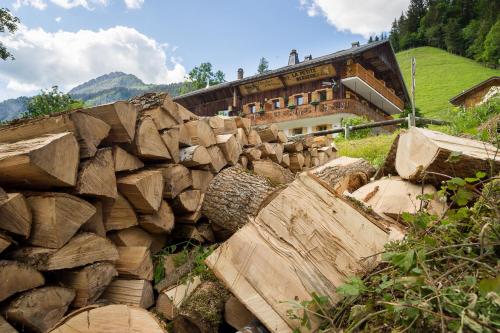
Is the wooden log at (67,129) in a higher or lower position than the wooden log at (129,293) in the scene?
higher

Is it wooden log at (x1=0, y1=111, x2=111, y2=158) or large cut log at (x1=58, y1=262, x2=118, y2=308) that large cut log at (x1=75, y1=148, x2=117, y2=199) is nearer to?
wooden log at (x1=0, y1=111, x2=111, y2=158)

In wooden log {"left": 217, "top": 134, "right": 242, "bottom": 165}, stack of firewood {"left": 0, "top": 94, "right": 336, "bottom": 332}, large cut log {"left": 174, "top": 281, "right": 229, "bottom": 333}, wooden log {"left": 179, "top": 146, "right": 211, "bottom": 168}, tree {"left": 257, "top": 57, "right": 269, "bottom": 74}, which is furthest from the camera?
tree {"left": 257, "top": 57, "right": 269, "bottom": 74}

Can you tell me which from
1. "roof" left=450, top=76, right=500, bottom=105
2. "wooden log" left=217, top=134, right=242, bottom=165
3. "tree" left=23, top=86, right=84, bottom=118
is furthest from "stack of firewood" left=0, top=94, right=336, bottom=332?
"tree" left=23, top=86, right=84, bottom=118

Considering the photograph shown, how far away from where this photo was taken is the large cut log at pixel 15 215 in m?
1.72

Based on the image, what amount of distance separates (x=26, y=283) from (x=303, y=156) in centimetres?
457

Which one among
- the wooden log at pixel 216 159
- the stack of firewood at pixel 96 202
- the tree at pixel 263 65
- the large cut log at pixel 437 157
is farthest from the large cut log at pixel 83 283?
the tree at pixel 263 65

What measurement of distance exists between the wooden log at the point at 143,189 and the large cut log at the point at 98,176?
0.15m

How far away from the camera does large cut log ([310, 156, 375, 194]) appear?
3.19 meters

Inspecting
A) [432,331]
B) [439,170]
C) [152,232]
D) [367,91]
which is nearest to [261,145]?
[152,232]

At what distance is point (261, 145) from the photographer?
4422mm

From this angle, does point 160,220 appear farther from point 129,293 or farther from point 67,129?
point 67,129

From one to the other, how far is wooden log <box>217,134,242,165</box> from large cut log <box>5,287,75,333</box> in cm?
203

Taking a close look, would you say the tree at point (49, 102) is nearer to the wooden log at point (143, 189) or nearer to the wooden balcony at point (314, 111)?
the wooden balcony at point (314, 111)

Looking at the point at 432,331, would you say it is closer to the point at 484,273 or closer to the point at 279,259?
the point at 484,273
